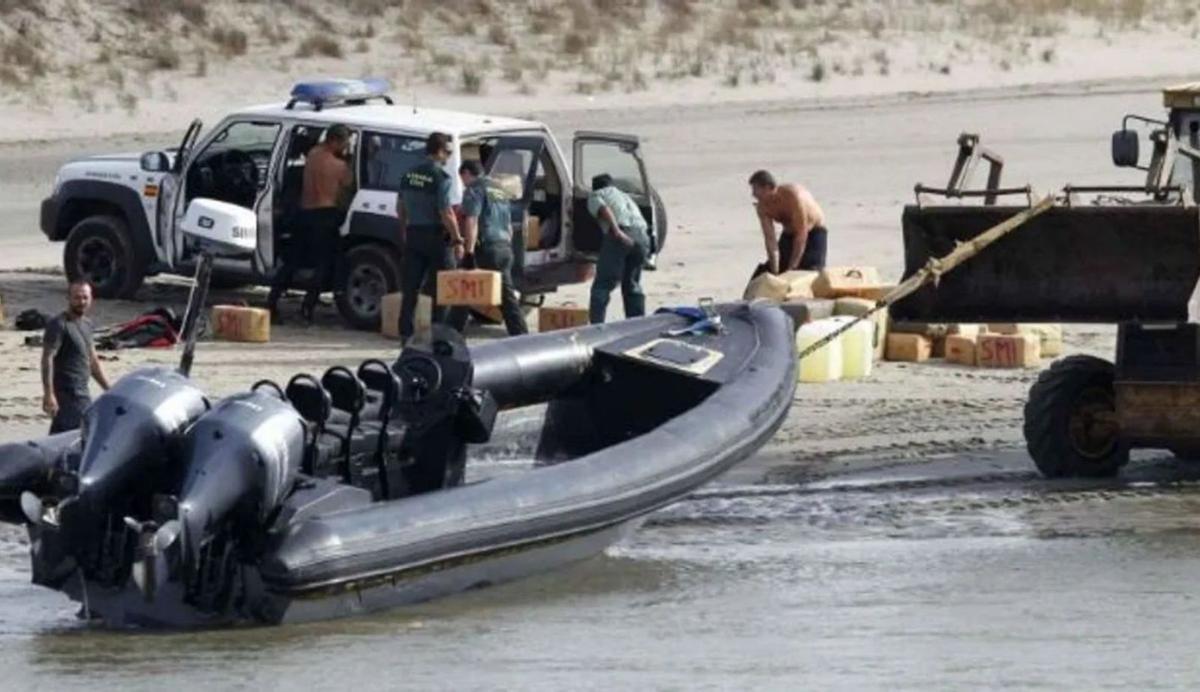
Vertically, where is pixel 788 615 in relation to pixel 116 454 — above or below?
below

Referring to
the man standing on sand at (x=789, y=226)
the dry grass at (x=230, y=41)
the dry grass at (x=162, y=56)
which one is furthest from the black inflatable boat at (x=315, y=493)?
the dry grass at (x=230, y=41)

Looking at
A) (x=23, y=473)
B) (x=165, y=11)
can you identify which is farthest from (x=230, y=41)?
(x=23, y=473)

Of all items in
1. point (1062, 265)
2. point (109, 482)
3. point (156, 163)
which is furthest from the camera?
point (156, 163)

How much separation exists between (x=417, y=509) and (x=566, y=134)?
20420 mm

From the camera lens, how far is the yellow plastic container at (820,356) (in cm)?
1811

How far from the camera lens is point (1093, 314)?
1521 centimetres

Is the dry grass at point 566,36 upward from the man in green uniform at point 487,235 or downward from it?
upward

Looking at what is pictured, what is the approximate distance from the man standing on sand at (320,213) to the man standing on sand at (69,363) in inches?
212

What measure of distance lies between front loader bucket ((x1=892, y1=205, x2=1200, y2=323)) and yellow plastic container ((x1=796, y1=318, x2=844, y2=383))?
8.37 feet

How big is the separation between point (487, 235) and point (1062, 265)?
5083 millimetres

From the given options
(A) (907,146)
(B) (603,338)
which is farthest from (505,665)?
(A) (907,146)

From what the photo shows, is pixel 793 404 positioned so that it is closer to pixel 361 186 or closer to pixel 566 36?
pixel 361 186

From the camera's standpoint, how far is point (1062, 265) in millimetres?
15258

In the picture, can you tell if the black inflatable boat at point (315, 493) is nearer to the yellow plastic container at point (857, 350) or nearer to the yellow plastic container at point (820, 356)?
the yellow plastic container at point (820, 356)
